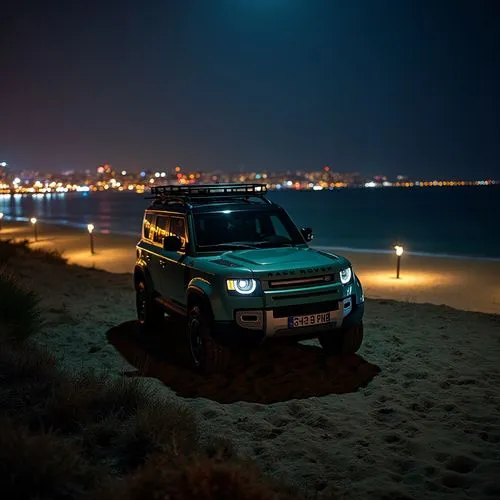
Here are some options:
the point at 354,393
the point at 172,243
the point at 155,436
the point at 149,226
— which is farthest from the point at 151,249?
the point at 155,436

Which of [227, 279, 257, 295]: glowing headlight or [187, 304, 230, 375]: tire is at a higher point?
[227, 279, 257, 295]: glowing headlight

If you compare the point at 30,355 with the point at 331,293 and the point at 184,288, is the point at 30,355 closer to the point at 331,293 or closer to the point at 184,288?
the point at 184,288

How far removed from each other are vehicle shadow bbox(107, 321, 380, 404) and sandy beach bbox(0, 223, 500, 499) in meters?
0.02

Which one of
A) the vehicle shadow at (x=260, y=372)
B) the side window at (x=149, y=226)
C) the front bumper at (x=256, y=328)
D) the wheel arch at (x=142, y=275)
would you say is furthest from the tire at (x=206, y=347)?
the side window at (x=149, y=226)

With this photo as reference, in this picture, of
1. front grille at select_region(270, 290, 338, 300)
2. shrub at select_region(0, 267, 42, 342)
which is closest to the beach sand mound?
shrub at select_region(0, 267, 42, 342)

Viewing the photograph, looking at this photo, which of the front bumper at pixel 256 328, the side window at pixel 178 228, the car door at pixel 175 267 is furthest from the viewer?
the side window at pixel 178 228

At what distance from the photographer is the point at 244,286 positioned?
6.66 m

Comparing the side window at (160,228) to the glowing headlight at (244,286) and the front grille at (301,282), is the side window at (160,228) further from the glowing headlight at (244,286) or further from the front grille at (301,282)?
the front grille at (301,282)

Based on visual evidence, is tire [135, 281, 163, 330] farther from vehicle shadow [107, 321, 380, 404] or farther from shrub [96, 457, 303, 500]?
shrub [96, 457, 303, 500]

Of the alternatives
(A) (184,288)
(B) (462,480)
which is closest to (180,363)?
(A) (184,288)

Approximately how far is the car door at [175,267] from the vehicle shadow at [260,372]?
85cm

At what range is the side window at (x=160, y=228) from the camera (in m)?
8.85

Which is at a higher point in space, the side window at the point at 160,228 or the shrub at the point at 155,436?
the side window at the point at 160,228

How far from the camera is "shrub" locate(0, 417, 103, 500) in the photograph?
10.9ft
